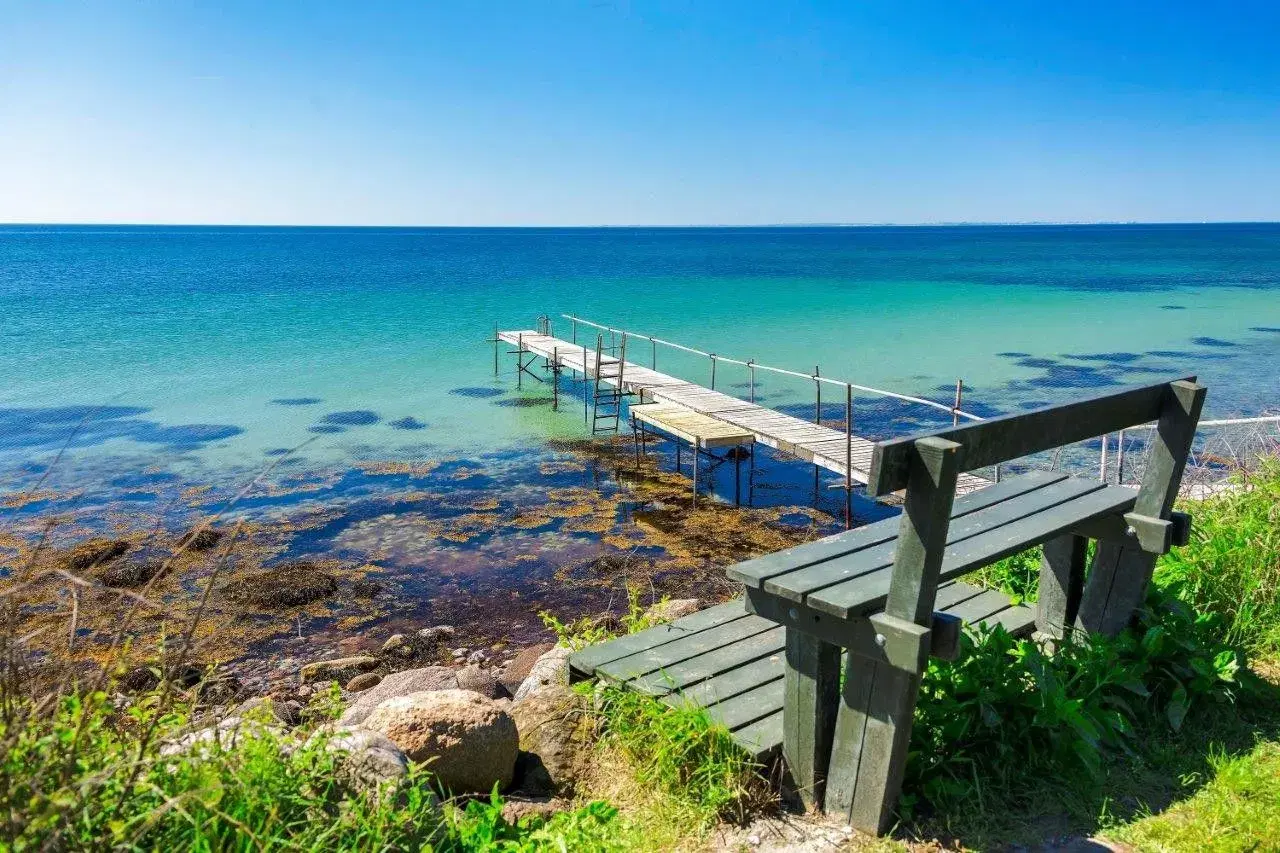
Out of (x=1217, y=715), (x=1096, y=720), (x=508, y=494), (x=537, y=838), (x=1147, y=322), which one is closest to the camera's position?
(x=537, y=838)

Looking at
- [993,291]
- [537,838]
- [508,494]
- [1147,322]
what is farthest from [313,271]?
[537,838]

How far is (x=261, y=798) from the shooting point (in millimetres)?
2752

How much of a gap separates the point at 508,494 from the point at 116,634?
12690 millimetres

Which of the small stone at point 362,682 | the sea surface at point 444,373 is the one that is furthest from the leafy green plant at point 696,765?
the small stone at point 362,682

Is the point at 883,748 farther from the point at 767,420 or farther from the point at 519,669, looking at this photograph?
the point at 767,420

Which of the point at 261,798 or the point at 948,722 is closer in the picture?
the point at 261,798

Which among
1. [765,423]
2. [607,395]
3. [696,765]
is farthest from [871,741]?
[607,395]

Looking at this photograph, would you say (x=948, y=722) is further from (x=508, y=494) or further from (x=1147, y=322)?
(x=1147, y=322)

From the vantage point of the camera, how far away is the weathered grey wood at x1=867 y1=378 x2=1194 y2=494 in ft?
9.45

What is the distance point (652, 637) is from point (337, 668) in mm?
5388

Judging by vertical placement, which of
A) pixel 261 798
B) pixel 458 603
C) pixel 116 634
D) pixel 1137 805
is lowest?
pixel 458 603

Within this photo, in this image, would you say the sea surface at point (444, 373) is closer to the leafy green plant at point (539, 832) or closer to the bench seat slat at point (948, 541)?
the leafy green plant at point (539, 832)

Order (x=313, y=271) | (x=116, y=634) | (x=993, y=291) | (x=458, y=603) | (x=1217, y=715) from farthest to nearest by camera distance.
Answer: (x=313, y=271) → (x=993, y=291) → (x=458, y=603) → (x=1217, y=715) → (x=116, y=634)

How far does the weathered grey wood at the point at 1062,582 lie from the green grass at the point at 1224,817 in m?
0.93
